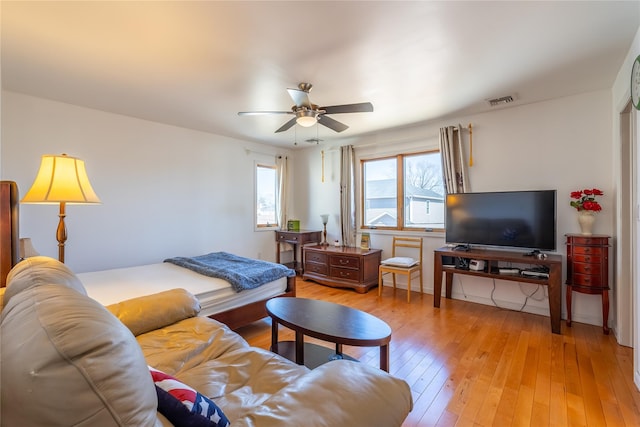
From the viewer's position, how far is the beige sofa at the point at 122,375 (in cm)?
47

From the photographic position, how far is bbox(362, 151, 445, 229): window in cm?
410

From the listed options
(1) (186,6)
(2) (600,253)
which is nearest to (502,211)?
(2) (600,253)

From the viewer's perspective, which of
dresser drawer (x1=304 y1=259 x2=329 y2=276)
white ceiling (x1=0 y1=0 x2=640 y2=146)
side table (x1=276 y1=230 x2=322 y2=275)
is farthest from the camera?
side table (x1=276 y1=230 x2=322 y2=275)

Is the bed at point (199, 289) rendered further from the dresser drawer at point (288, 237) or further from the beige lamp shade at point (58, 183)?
the dresser drawer at point (288, 237)

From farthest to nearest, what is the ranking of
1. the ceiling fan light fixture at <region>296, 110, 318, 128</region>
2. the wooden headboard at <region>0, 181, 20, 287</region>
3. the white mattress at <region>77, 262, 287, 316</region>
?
the ceiling fan light fixture at <region>296, 110, 318, 128</region>, the white mattress at <region>77, 262, 287, 316</region>, the wooden headboard at <region>0, 181, 20, 287</region>

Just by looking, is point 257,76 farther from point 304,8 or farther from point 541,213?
point 541,213

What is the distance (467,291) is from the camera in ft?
12.2

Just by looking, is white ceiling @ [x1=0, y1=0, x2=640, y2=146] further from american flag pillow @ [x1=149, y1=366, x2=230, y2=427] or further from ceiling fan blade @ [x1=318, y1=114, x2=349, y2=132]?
american flag pillow @ [x1=149, y1=366, x2=230, y2=427]

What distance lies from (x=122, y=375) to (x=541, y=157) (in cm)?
410

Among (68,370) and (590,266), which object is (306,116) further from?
(590,266)

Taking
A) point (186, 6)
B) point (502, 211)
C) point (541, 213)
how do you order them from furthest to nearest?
point (502, 211) → point (541, 213) → point (186, 6)

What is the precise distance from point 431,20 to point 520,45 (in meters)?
0.82

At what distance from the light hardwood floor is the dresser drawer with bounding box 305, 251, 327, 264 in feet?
4.44

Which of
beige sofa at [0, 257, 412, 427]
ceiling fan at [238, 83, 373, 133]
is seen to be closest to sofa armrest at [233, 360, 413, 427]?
beige sofa at [0, 257, 412, 427]
